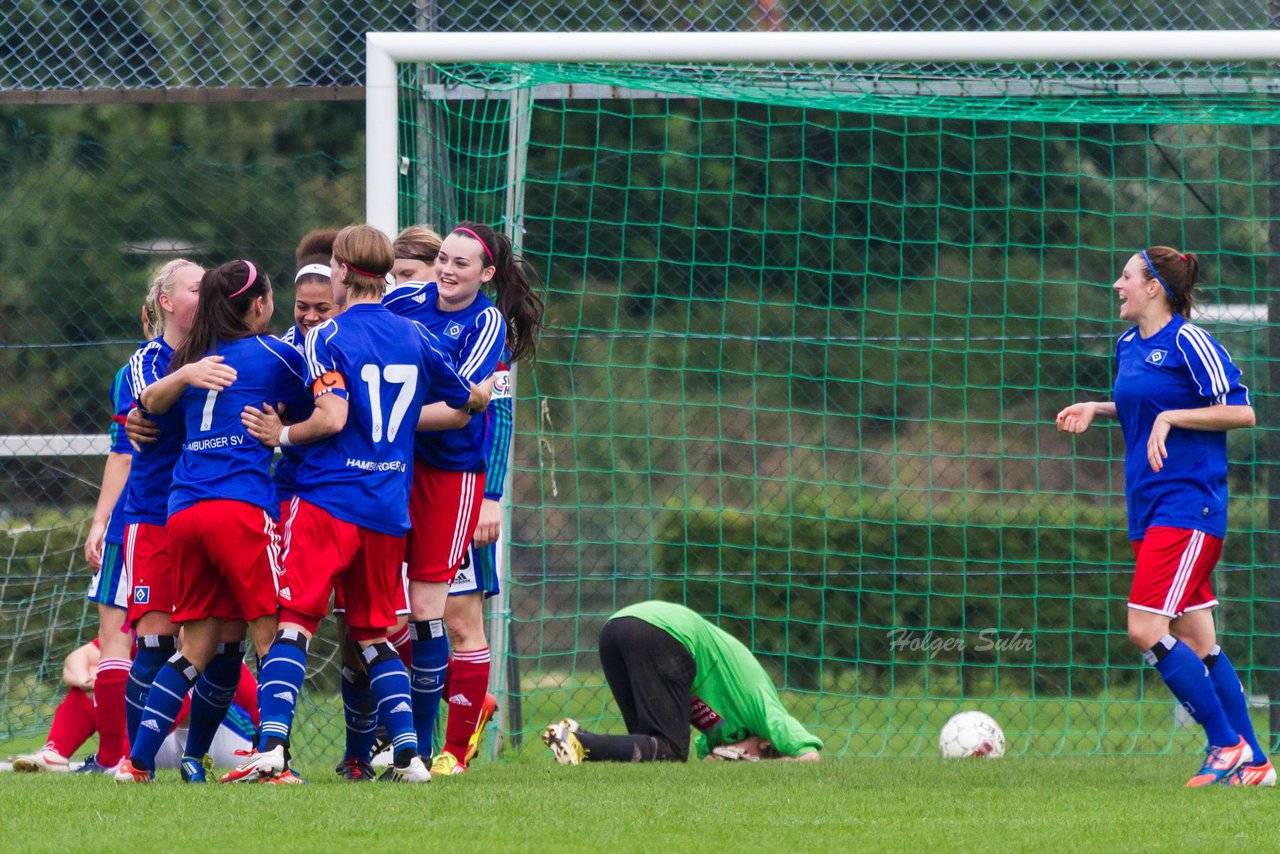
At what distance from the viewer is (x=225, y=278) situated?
14.7ft

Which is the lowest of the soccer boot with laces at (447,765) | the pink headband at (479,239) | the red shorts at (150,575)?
the soccer boot with laces at (447,765)

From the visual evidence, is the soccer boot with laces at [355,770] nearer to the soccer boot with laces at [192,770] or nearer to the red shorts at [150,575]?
the soccer boot with laces at [192,770]

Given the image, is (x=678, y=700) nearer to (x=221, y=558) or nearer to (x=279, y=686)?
(x=279, y=686)

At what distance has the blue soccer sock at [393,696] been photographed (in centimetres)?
448

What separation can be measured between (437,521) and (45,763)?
1.70m

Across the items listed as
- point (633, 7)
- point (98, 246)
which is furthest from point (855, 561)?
point (98, 246)

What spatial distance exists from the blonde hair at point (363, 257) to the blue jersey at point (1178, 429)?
Answer: 2439 millimetres

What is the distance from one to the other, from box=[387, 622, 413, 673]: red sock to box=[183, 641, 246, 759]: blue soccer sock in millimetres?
519

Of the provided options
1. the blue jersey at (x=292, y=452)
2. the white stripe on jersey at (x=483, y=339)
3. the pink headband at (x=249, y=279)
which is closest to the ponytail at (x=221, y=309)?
the pink headband at (x=249, y=279)

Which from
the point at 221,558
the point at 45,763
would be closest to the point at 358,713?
the point at 221,558

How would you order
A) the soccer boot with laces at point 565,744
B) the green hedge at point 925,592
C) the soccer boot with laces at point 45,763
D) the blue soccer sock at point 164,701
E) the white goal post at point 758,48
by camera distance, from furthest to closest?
the green hedge at point 925,592 < the white goal post at point 758,48 < the soccer boot with laces at point 565,744 < the soccer boot with laces at point 45,763 < the blue soccer sock at point 164,701

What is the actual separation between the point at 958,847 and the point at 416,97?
4341mm

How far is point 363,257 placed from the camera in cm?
452

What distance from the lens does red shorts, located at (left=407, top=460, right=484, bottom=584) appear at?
15.9 feet
